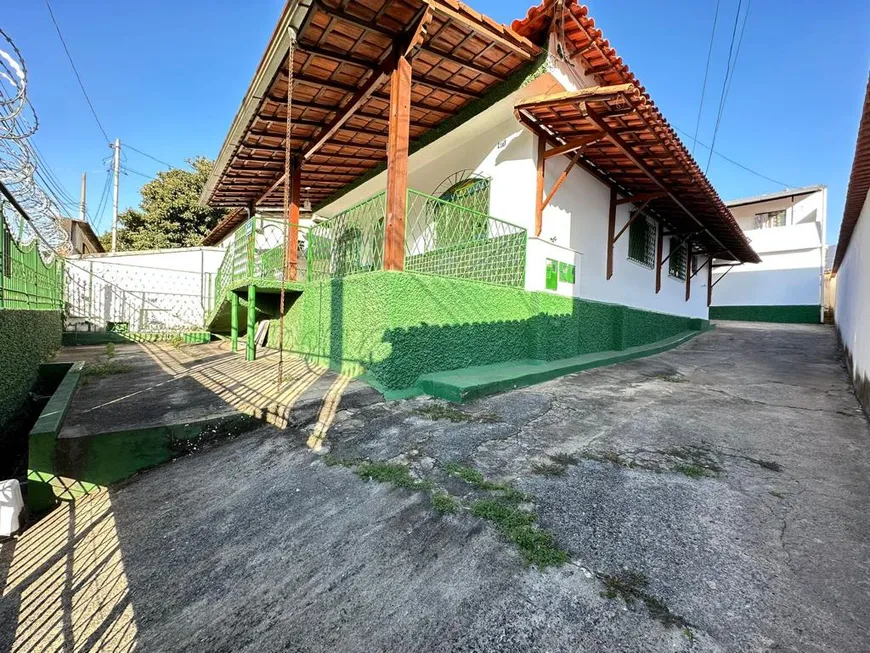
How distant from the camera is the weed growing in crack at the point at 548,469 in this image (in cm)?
264

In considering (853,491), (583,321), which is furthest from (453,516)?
(583,321)

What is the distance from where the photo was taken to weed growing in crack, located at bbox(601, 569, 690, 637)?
Result: 1465 mm

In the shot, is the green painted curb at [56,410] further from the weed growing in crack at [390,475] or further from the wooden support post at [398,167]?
the wooden support post at [398,167]

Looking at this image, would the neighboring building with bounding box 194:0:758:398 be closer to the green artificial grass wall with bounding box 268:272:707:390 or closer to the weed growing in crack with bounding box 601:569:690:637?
the green artificial grass wall with bounding box 268:272:707:390

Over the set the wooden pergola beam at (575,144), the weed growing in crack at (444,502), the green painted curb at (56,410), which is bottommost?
the weed growing in crack at (444,502)

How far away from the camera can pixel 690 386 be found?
544 centimetres

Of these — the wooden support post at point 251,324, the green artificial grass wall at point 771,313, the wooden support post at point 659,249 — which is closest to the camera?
the wooden support post at point 251,324

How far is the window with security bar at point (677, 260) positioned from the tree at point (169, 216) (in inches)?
838

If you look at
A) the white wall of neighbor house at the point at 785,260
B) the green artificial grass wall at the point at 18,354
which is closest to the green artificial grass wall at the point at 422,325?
the green artificial grass wall at the point at 18,354

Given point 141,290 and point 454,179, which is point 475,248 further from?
point 141,290

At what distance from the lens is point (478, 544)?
194 centimetres

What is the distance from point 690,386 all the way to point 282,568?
5.66 m

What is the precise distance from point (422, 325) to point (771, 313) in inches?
819

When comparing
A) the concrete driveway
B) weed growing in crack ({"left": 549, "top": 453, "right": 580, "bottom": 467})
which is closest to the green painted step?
the concrete driveway
